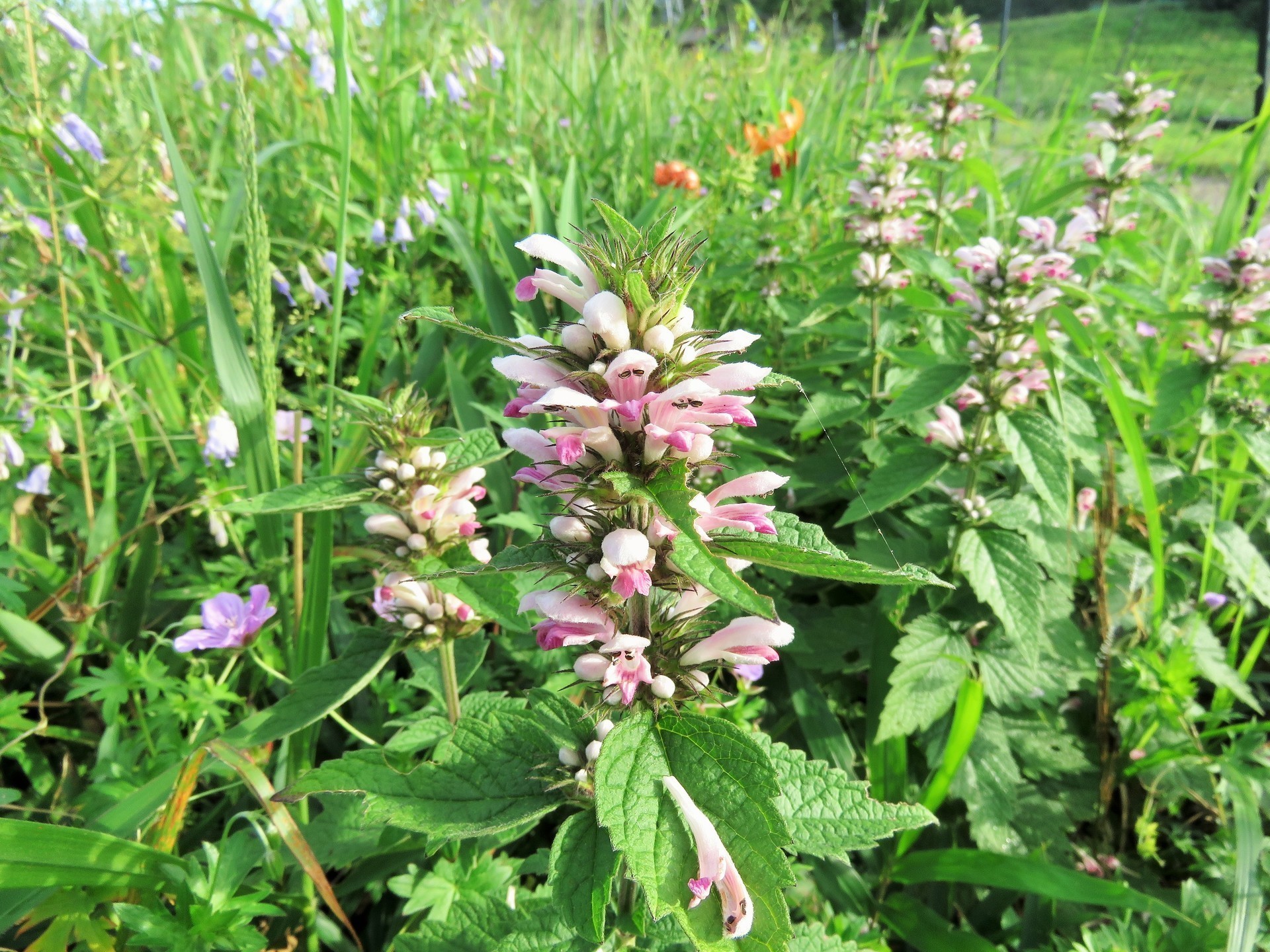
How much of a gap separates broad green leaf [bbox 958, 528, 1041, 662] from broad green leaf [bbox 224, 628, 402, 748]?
4.79 feet

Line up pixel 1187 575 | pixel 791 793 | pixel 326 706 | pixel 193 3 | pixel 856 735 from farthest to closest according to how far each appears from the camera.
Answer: pixel 1187 575, pixel 856 735, pixel 193 3, pixel 326 706, pixel 791 793

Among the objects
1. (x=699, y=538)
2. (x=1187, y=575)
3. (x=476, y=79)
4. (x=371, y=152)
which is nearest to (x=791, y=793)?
(x=699, y=538)

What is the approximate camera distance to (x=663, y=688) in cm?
90

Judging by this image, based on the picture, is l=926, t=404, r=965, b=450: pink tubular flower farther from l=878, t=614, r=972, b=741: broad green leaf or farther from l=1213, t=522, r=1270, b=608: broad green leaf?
l=1213, t=522, r=1270, b=608: broad green leaf

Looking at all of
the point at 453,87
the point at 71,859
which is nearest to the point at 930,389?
the point at 71,859

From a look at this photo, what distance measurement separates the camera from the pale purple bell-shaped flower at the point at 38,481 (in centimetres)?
204

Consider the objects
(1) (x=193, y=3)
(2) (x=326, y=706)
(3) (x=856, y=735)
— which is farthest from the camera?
(3) (x=856, y=735)

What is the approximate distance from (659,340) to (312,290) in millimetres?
2281

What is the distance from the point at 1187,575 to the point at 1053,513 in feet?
2.81

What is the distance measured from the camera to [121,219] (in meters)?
2.49

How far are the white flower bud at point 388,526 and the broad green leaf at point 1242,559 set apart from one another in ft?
7.81

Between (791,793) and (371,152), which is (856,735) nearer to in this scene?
(791,793)

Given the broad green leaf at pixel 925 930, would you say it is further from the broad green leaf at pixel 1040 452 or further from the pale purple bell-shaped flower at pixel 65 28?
the pale purple bell-shaped flower at pixel 65 28

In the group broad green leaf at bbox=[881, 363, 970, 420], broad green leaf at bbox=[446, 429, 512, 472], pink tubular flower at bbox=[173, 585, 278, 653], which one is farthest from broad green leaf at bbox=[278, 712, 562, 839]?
broad green leaf at bbox=[881, 363, 970, 420]
